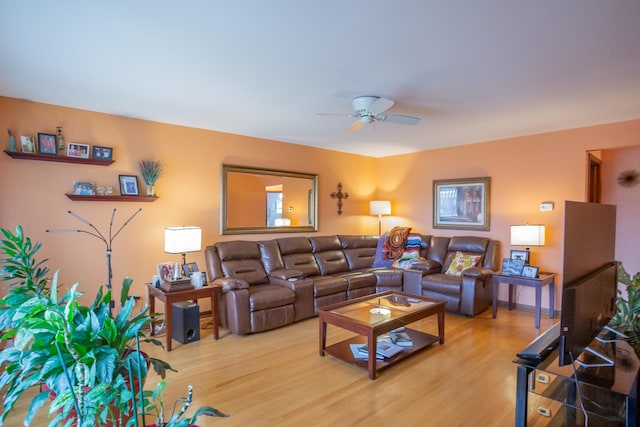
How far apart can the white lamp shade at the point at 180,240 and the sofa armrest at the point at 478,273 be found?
3.31 metres

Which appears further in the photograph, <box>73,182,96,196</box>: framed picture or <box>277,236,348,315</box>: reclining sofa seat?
<box>277,236,348,315</box>: reclining sofa seat

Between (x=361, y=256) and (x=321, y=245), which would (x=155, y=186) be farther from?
(x=361, y=256)

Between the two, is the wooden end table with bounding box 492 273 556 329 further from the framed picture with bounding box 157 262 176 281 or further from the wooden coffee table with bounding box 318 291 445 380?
the framed picture with bounding box 157 262 176 281

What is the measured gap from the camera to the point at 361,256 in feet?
17.7

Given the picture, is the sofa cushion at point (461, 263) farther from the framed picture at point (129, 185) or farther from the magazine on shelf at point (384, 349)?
the framed picture at point (129, 185)

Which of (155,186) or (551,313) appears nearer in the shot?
(155,186)

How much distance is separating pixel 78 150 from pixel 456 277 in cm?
465

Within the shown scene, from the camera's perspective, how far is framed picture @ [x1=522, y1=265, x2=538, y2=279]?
406 cm

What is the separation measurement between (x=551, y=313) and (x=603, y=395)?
3166 millimetres

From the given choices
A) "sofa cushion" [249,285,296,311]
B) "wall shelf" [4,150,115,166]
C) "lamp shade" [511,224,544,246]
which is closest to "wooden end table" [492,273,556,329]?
"lamp shade" [511,224,544,246]

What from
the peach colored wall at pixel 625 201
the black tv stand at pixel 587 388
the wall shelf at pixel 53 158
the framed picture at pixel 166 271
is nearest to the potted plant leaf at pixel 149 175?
the wall shelf at pixel 53 158

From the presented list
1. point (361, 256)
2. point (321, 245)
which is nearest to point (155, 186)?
point (321, 245)

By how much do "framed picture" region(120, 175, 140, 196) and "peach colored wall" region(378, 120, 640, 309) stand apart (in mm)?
4338

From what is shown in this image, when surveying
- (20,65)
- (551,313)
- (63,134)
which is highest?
(20,65)
